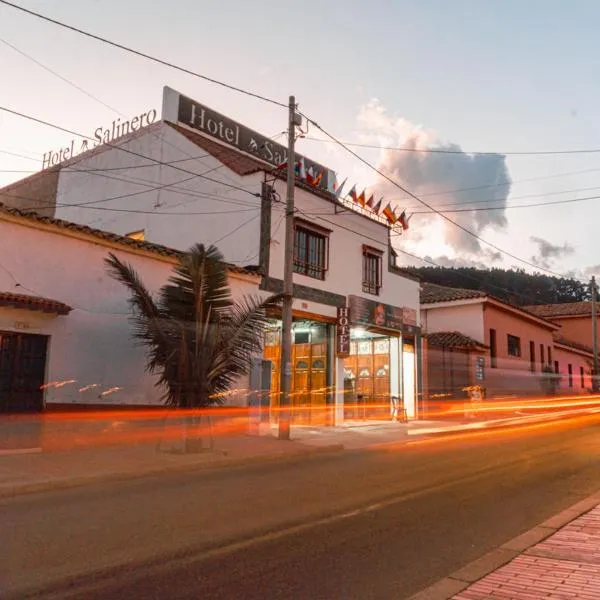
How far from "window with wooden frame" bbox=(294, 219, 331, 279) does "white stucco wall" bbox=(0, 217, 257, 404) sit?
563cm

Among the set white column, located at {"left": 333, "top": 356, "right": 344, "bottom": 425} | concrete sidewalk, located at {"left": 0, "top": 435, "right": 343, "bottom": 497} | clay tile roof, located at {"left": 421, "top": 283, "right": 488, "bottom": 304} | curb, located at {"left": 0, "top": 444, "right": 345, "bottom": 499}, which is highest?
clay tile roof, located at {"left": 421, "top": 283, "right": 488, "bottom": 304}

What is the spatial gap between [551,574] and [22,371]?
11.1m

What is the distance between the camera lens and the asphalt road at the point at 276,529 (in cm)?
449

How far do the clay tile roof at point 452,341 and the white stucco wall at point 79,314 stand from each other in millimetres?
16200

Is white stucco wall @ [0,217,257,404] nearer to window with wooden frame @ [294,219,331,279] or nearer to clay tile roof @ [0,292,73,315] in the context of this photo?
clay tile roof @ [0,292,73,315]

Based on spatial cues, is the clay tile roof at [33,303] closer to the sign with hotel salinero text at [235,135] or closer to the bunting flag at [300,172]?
the bunting flag at [300,172]

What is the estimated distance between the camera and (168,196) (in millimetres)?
20750

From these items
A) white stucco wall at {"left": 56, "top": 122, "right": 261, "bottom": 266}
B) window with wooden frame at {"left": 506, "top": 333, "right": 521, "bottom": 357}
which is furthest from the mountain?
white stucco wall at {"left": 56, "top": 122, "right": 261, "bottom": 266}

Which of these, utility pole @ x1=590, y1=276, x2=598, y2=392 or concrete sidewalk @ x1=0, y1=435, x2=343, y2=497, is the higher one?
utility pole @ x1=590, y1=276, x2=598, y2=392

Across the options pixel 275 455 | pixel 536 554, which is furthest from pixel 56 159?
pixel 536 554

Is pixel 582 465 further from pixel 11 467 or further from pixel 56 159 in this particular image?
pixel 56 159

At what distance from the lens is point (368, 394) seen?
77.8 ft

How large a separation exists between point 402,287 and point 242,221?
852cm

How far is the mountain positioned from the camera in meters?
49.0
